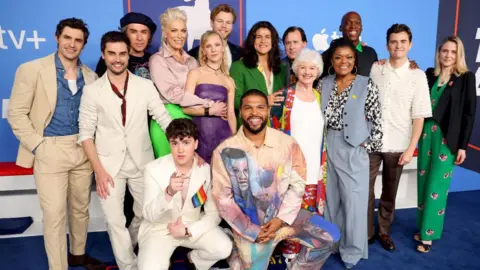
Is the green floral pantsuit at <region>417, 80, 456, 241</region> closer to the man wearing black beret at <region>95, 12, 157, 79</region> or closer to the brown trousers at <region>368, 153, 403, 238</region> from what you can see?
the brown trousers at <region>368, 153, 403, 238</region>

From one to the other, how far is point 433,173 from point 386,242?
24.2 inches

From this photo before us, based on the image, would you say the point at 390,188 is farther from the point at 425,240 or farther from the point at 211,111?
the point at 211,111

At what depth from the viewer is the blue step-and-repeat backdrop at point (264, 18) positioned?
3.69 meters

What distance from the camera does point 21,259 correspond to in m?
3.06

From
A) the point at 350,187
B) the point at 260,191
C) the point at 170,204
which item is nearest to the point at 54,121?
the point at 170,204

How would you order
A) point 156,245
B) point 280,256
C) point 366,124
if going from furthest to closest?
point 280,256, point 366,124, point 156,245

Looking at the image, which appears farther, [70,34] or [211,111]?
[211,111]

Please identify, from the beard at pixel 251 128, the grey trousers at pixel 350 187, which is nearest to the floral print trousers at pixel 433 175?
the grey trousers at pixel 350 187

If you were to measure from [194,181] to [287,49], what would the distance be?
4.10ft

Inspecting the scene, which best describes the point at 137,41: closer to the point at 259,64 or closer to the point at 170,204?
the point at 259,64

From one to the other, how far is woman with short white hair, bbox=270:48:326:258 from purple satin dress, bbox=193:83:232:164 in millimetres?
369

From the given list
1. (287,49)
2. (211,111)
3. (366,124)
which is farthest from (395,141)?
(211,111)

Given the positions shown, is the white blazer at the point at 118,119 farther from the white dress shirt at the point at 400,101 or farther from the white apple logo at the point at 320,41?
the white apple logo at the point at 320,41

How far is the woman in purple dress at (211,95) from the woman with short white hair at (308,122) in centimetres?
34
